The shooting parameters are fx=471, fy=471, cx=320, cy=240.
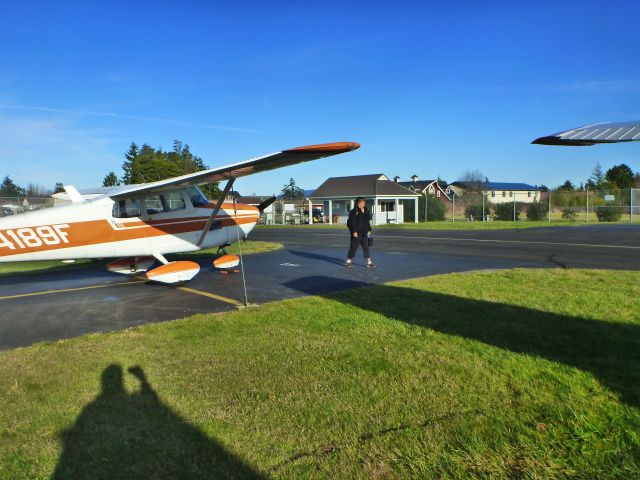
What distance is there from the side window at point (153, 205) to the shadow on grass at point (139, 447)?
7143 millimetres

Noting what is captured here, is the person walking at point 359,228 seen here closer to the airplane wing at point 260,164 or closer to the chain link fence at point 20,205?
the airplane wing at point 260,164

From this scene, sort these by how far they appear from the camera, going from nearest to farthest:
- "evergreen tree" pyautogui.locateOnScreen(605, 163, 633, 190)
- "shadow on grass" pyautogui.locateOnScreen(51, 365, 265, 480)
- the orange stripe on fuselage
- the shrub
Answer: "shadow on grass" pyautogui.locateOnScreen(51, 365, 265, 480) → the orange stripe on fuselage → the shrub → "evergreen tree" pyautogui.locateOnScreen(605, 163, 633, 190)

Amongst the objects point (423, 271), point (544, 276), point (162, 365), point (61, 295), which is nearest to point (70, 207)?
point (61, 295)

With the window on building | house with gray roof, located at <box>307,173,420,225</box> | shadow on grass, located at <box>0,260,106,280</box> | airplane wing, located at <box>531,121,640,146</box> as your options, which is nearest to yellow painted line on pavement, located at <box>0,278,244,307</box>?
shadow on grass, located at <box>0,260,106,280</box>

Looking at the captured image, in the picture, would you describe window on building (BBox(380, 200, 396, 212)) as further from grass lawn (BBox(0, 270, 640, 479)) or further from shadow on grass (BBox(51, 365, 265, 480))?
shadow on grass (BBox(51, 365, 265, 480))

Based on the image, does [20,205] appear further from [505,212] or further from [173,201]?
[505,212]

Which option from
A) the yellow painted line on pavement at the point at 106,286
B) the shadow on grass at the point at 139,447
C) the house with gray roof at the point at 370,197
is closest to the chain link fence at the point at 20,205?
the yellow painted line on pavement at the point at 106,286

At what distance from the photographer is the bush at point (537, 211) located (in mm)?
37719

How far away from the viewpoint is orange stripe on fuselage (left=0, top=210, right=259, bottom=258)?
9.14m

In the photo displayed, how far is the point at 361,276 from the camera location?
436 inches

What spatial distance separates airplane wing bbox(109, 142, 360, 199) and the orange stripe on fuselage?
71 cm

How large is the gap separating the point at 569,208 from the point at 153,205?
36.8 meters

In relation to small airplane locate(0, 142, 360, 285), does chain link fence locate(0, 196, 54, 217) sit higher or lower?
higher

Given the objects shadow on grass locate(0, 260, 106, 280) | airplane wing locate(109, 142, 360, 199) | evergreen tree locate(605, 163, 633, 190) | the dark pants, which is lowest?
shadow on grass locate(0, 260, 106, 280)
